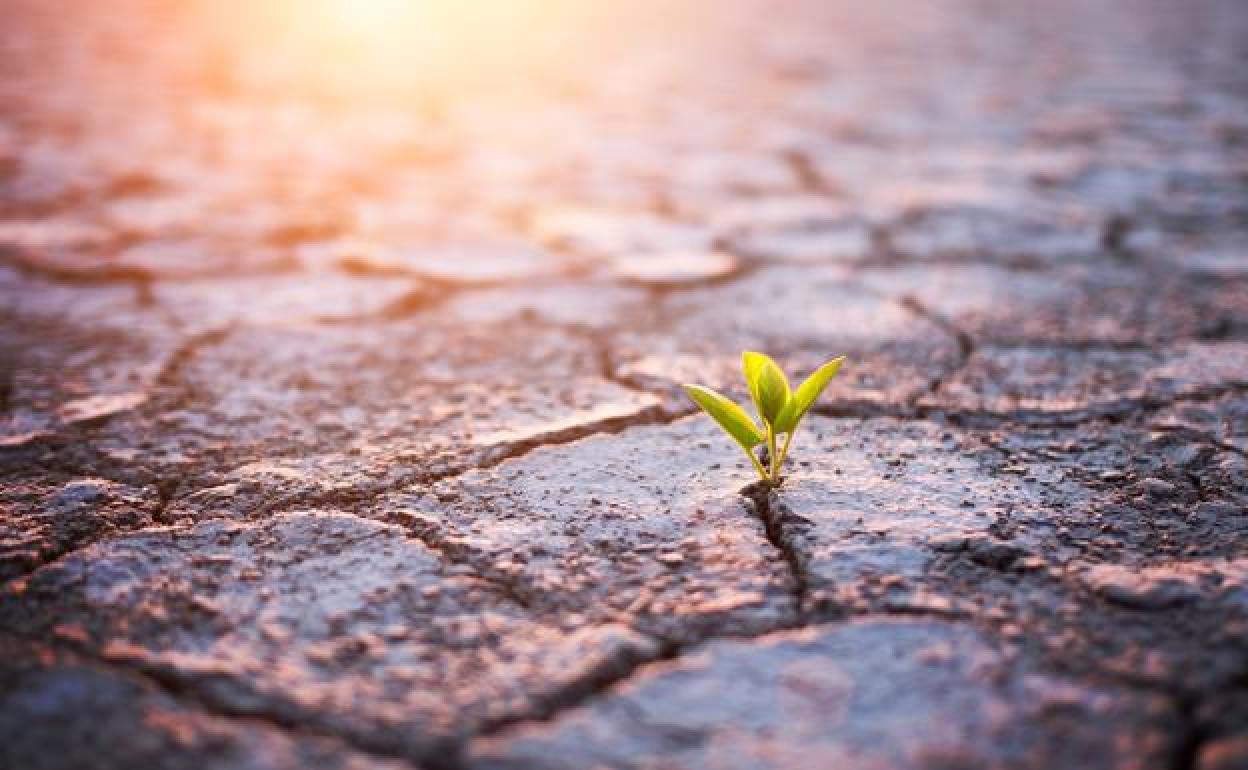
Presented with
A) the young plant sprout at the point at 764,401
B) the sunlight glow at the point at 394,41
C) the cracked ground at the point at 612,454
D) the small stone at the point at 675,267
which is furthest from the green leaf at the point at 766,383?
the sunlight glow at the point at 394,41

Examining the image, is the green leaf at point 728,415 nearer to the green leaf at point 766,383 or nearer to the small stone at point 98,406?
the green leaf at point 766,383

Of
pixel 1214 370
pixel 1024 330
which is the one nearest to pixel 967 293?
pixel 1024 330

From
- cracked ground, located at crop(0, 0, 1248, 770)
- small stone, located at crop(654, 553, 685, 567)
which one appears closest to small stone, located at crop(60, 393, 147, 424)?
cracked ground, located at crop(0, 0, 1248, 770)

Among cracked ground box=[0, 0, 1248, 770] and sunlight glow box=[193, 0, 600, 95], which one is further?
sunlight glow box=[193, 0, 600, 95]

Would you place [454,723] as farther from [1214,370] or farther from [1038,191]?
[1038,191]

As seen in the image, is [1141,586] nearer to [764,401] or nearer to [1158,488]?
[1158,488]

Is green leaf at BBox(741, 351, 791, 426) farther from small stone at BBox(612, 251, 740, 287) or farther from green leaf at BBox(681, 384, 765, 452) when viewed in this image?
small stone at BBox(612, 251, 740, 287)
